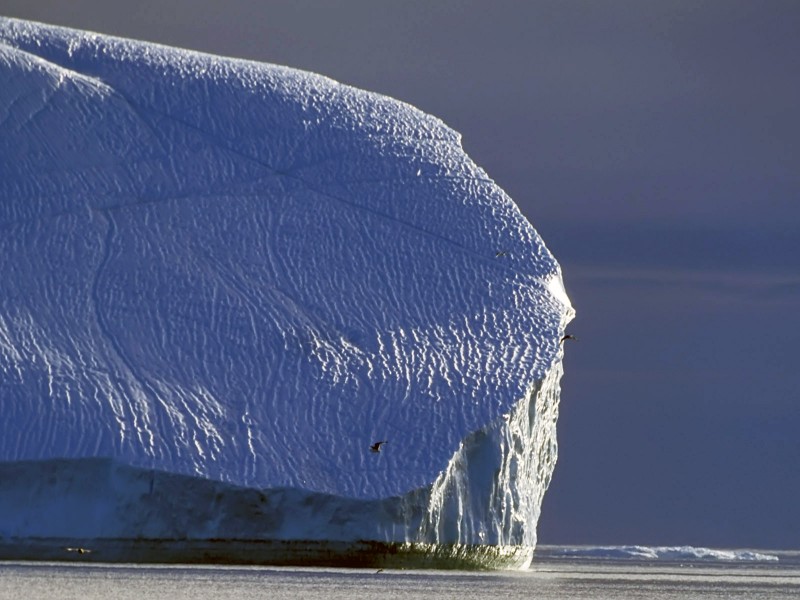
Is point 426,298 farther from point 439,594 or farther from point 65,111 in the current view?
point 439,594

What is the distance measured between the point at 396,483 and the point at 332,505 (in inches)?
34.0

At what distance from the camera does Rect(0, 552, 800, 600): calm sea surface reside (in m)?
17.1

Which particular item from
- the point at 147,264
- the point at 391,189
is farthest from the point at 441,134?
the point at 147,264

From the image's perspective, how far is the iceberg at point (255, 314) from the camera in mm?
22828

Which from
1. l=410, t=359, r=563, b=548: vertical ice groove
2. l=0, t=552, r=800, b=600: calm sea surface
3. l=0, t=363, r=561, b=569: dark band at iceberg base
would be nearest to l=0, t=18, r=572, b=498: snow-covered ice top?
l=0, t=363, r=561, b=569: dark band at iceberg base

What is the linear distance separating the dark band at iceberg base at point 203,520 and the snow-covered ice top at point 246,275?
10.4 inches

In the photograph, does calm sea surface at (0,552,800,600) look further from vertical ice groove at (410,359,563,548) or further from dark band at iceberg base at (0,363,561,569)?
vertical ice groove at (410,359,563,548)

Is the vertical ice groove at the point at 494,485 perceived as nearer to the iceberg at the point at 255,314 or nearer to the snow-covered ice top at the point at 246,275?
the iceberg at the point at 255,314

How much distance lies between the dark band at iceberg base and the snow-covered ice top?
26cm

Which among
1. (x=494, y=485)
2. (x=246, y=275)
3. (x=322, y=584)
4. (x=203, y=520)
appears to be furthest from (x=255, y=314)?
(x=322, y=584)

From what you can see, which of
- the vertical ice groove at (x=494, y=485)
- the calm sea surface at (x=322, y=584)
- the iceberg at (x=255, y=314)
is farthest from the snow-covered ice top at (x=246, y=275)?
the calm sea surface at (x=322, y=584)

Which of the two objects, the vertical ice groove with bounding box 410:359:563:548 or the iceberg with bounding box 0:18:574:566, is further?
the vertical ice groove with bounding box 410:359:563:548

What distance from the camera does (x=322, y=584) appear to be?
19.2m

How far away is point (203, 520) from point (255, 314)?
3591 millimetres
